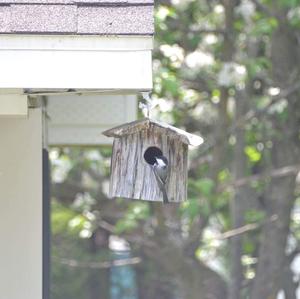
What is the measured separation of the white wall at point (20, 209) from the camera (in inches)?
175

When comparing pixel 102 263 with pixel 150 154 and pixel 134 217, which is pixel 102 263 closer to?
pixel 134 217

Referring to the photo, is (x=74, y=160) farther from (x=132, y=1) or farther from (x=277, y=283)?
(x=132, y=1)

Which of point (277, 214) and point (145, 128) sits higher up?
point (145, 128)

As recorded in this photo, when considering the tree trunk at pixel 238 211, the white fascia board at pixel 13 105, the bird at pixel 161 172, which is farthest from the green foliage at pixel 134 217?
the bird at pixel 161 172

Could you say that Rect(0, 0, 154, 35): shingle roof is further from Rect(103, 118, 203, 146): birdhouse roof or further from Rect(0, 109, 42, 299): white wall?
Rect(0, 109, 42, 299): white wall

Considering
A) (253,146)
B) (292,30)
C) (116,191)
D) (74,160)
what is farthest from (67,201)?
(116,191)

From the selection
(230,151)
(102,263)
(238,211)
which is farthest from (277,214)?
(102,263)

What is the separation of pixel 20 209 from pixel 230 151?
5097mm

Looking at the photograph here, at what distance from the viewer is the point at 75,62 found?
3.16m

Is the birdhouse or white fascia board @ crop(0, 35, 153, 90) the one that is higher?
white fascia board @ crop(0, 35, 153, 90)

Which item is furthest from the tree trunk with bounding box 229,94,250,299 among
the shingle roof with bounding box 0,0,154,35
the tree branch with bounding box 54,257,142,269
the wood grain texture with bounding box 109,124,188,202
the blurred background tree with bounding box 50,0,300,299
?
the shingle roof with bounding box 0,0,154,35

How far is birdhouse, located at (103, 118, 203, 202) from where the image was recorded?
3.57m

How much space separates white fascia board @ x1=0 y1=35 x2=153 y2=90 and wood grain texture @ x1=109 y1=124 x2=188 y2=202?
0.46 metres

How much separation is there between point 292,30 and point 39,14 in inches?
232
